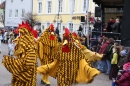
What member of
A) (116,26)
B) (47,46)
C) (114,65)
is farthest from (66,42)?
(116,26)

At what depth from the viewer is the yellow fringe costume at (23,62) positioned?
5.62 m

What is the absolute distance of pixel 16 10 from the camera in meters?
47.8

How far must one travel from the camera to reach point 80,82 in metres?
6.33

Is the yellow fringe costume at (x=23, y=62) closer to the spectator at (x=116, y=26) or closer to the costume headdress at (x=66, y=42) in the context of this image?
the costume headdress at (x=66, y=42)

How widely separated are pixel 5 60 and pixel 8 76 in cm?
525

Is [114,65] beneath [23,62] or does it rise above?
beneath

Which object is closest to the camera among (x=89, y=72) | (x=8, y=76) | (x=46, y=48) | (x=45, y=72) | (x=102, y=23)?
(x=89, y=72)

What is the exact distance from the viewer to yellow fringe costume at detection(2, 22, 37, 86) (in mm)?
5621

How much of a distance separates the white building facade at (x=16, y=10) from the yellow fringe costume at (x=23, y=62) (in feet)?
125

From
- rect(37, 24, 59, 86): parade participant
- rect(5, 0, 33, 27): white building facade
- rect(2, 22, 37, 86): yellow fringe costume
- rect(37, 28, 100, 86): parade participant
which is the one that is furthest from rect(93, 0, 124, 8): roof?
rect(5, 0, 33, 27): white building facade

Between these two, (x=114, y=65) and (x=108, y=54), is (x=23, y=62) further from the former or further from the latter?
(x=108, y=54)

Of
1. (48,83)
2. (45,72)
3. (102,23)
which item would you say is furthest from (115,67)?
(102,23)

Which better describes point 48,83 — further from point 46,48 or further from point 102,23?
point 102,23

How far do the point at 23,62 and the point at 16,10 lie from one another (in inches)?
1694
